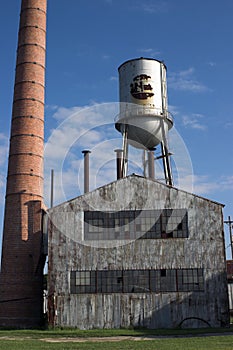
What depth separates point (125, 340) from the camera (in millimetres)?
17422

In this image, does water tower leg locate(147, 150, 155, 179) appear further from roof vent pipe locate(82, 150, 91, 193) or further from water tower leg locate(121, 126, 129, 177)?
roof vent pipe locate(82, 150, 91, 193)

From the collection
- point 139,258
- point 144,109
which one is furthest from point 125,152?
point 139,258

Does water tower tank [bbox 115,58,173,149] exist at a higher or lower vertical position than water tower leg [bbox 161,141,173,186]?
higher

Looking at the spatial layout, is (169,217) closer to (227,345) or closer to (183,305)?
(183,305)

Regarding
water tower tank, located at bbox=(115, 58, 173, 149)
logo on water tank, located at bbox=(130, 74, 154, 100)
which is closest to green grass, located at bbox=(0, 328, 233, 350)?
water tower tank, located at bbox=(115, 58, 173, 149)

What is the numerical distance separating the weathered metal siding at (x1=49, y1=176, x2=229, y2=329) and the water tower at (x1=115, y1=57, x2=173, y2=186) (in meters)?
4.18

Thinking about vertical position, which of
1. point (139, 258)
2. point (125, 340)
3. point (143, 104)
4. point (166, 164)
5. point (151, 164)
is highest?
point (143, 104)

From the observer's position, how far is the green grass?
14.6 metres

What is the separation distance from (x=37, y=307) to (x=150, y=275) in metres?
7.03

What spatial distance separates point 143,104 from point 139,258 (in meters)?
9.69

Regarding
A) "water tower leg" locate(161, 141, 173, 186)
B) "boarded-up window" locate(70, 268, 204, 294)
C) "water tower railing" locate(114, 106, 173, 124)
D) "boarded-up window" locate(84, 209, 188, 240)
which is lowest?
"boarded-up window" locate(70, 268, 204, 294)

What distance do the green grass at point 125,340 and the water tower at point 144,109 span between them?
9.73 m

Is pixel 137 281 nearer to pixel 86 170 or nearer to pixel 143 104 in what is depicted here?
pixel 86 170

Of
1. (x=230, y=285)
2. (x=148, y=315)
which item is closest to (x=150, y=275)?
(x=148, y=315)
